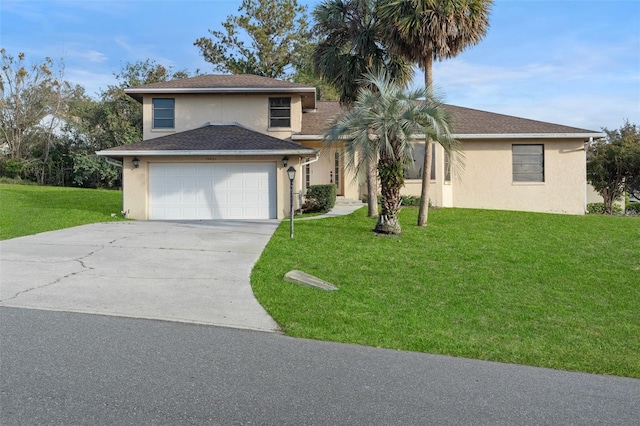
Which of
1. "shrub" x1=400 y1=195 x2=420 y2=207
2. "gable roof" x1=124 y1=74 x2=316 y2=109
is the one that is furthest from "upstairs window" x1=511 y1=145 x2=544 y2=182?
"gable roof" x1=124 y1=74 x2=316 y2=109

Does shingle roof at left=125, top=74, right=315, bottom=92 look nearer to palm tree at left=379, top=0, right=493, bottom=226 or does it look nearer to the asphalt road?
palm tree at left=379, top=0, right=493, bottom=226

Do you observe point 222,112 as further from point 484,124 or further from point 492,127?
point 492,127

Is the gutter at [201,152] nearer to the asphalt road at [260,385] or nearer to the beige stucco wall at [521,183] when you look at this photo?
the beige stucco wall at [521,183]

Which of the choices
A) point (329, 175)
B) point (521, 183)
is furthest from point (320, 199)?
point (521, 183)

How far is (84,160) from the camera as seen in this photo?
1292 inches

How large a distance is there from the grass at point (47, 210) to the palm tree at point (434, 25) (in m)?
11.3

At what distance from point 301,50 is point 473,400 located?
35103mm

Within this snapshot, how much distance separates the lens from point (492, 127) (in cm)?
2052

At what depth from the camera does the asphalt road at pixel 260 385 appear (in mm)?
3680

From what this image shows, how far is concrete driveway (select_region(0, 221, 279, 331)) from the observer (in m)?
6.65

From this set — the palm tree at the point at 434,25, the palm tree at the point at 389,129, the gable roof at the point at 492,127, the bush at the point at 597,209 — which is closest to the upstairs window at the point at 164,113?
the gable roof at the point at 492,127

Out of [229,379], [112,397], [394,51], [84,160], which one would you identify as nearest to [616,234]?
[394,51]

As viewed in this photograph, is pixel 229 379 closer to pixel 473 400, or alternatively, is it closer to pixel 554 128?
pixel 473 400

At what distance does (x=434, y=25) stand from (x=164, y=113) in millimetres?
12476
